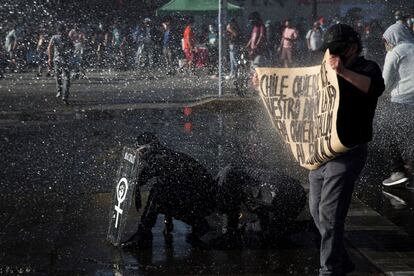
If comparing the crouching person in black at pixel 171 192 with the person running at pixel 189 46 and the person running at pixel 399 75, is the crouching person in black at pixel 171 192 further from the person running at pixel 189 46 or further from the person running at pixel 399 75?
the person running at pixel 189 46

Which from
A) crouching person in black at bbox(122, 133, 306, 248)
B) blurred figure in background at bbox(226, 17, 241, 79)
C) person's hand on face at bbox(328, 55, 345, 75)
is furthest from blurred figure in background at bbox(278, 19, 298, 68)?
person's hand on face at bbox(328, 55, 345, 75)

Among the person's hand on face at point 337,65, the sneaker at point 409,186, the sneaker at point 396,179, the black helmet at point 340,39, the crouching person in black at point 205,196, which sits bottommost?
the sneaker at point 409,186

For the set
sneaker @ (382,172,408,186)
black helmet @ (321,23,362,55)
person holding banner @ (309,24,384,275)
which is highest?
black helmet @ (321,23,362,55)

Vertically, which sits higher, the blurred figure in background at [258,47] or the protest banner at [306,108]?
the protest banner at [306,108]

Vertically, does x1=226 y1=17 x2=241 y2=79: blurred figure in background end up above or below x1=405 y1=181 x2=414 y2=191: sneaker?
above

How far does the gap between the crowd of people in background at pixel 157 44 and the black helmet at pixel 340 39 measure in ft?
60.7

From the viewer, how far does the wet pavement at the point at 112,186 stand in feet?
19.1

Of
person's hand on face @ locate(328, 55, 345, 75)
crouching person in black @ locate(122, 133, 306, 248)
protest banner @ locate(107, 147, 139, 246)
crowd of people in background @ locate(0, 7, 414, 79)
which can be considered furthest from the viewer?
crowd of people in background @ locate(0, 7, 414, 79)

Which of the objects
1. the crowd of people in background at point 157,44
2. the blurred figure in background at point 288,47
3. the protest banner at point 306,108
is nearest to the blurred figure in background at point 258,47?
the crowd of people in background at point 157,44

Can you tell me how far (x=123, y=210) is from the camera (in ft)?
20.1

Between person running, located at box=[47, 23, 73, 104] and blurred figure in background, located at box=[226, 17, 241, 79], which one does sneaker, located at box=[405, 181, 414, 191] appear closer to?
person running, located at box=[47, 23, 73, 104]

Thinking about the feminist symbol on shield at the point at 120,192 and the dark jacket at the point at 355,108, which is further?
the feminist symbol on shield at the point at 120,192

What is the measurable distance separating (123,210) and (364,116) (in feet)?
6.92

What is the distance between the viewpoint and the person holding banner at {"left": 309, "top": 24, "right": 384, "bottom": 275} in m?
4.90
